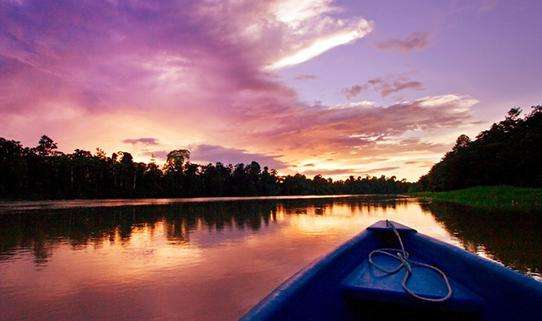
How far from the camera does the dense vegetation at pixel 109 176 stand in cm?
6569

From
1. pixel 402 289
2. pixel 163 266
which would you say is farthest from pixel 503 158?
pixel 402 289

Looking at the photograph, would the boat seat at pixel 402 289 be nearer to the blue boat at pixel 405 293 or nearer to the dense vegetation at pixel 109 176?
the blue boat at pixel 405 293

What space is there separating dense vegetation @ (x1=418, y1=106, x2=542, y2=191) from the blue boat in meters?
48.0

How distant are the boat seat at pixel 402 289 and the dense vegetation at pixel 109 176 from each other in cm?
7025

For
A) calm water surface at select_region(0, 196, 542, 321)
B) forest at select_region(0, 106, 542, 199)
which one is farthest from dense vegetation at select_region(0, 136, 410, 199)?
calm water surface at select_region(0, 196, 542, 321)

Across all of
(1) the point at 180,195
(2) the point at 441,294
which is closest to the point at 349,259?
(2) the point at 441,294

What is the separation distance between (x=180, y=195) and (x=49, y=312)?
98.3 meters

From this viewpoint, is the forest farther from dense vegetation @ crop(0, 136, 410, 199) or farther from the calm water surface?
the calm water surface

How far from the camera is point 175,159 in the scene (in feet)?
346

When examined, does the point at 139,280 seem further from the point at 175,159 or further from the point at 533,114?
the point at 175,159

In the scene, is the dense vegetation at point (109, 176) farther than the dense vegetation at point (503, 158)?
Yes

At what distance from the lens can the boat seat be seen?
3416mm

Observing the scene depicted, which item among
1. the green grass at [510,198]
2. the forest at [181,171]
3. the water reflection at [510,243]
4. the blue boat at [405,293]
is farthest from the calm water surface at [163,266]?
the forest at [181,171]

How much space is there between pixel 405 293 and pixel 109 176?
3522 inches
